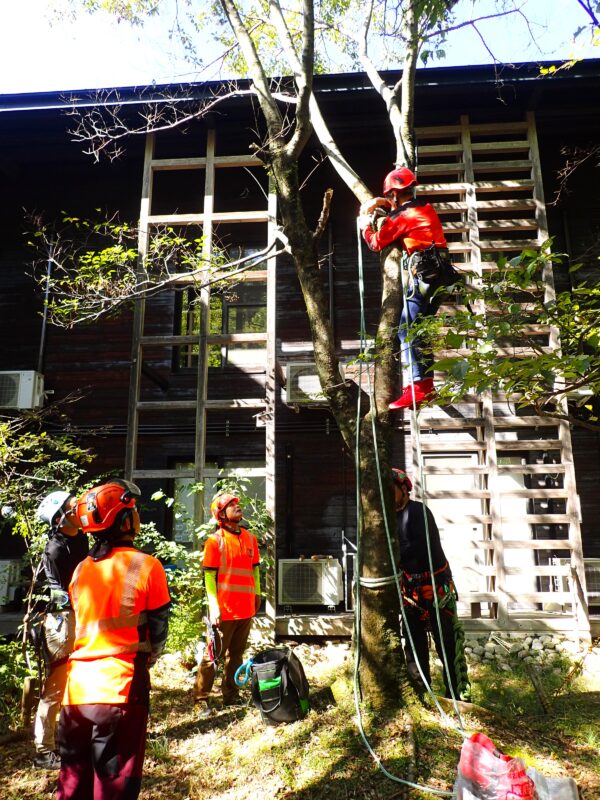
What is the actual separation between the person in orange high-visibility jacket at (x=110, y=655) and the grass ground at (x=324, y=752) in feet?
4.02

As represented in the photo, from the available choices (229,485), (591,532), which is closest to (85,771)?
(229,485)

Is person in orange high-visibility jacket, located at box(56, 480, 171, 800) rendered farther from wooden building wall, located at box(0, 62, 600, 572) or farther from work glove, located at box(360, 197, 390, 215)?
wooden building wall, located at box(0, 62, 600, 572)

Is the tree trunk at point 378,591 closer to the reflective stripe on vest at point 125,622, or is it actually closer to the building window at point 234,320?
the reflective stripe on vest at point 125,622

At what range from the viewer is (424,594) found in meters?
4.76

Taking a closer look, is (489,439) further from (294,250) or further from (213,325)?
(213,325)

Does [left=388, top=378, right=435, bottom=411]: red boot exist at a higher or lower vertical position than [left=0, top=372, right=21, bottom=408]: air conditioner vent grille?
lower

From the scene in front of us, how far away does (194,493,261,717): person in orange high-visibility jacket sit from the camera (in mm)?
4973

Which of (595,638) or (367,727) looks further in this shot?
(595,638)

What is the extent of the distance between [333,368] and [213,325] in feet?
19.2

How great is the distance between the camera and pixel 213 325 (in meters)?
10.2

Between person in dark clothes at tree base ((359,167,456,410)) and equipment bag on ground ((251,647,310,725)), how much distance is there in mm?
2212

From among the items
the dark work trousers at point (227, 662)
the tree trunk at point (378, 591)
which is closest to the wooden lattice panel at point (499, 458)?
the tree trunk at point (378, 591)

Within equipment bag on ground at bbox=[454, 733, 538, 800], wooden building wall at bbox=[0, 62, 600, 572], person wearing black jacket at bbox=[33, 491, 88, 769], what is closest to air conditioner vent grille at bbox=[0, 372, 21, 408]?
wooden building wall at bbox=[0, 62, 600, 572]

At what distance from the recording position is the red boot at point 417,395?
14.5ft
